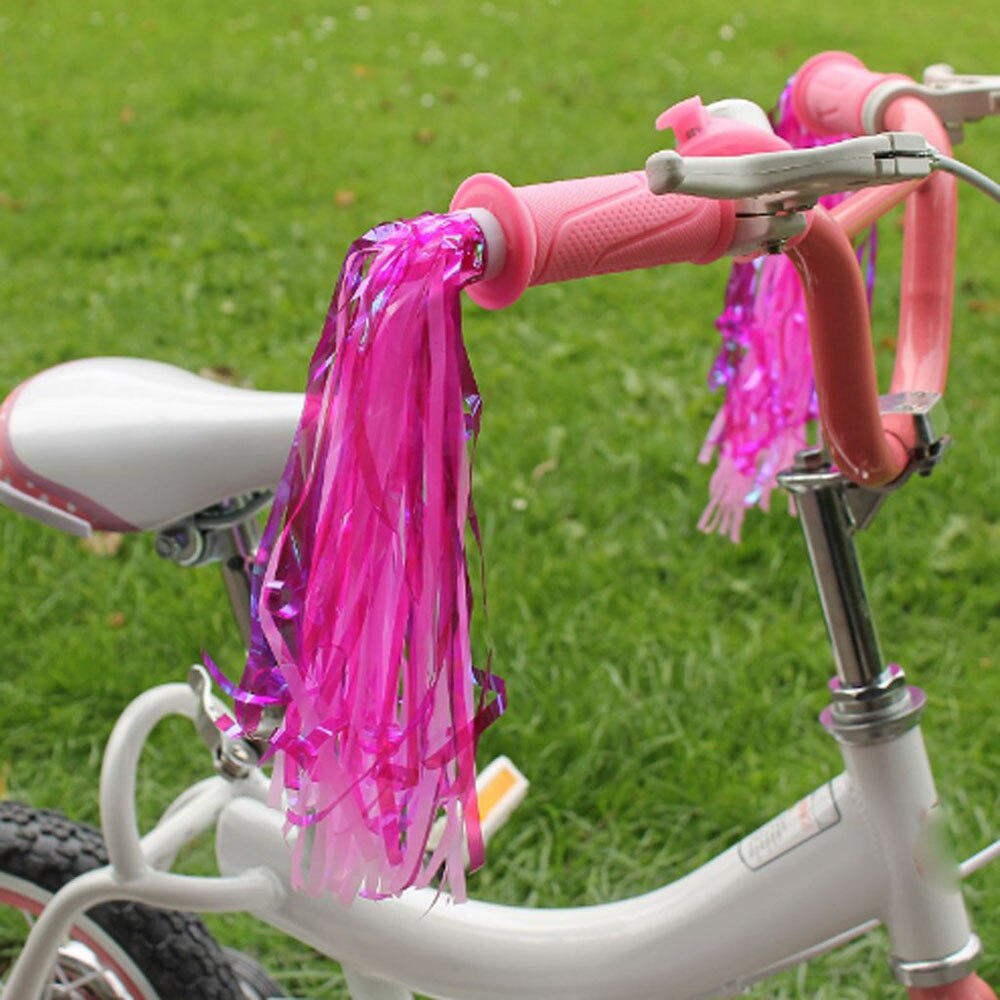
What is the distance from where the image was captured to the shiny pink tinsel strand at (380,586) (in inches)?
29.8

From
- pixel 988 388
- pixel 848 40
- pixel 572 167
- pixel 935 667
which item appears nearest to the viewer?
pixel 935 667

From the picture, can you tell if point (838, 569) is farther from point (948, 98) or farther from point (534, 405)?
point (534, 405)

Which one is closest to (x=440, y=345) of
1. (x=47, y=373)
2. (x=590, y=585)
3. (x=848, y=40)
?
(x=47, y=373)

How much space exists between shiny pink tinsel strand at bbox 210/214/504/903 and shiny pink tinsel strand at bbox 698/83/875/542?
0.49 metres

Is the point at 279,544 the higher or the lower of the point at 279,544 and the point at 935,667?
the higher

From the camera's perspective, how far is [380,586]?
81 centimetres

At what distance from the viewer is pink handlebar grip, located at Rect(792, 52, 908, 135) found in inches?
42.4

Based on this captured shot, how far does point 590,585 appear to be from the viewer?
→ 233 centimetres

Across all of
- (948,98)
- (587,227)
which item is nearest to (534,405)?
(948,98)

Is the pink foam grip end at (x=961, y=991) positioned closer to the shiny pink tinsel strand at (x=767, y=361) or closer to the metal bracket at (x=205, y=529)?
the shiny pink tinsel strand at (x=767, y=361)

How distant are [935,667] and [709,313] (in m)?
1.26

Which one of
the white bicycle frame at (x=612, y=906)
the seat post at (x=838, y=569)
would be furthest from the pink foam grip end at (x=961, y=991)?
the seat post at (x=838, y=569)

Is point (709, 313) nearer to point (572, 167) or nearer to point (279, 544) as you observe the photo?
point (572, 167)

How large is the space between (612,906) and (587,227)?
2.32 feet
